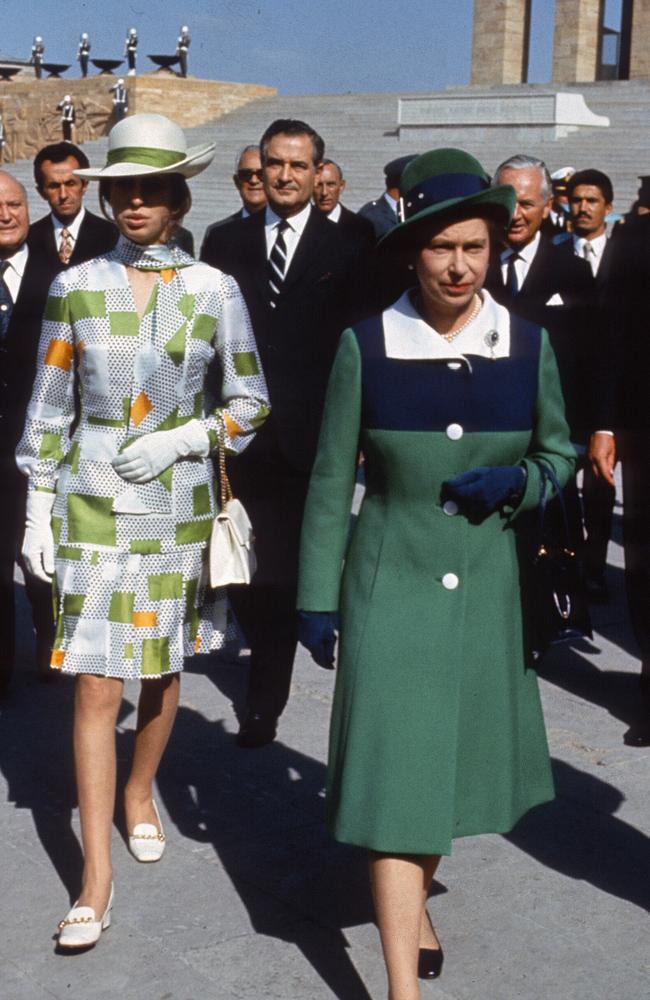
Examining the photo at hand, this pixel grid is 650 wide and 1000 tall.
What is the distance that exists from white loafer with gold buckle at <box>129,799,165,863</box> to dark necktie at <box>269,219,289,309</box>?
204cm

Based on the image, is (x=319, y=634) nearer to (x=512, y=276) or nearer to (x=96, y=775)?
(x=96, y=775)

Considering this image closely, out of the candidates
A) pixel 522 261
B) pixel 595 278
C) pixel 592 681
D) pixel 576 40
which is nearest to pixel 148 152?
pixel 522 261

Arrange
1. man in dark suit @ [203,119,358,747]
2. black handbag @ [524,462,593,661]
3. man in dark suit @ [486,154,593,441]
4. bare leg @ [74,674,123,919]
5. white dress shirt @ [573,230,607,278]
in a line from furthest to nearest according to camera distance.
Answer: white dress shirt @ [573,230,607,278]
man in dark suit @ [486,154,593,441]
man in dark suit @ [203,119,358,747]
bare leg @ [74,674,123,919]
black handbag @ [524,462,593,661]

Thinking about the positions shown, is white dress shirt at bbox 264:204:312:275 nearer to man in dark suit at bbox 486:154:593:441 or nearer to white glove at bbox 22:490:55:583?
man in dark suit at bbox 486:154:593:441

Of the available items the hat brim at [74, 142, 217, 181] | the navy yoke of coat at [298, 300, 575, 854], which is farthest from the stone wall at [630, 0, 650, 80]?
the navy yoke of coat at [298, 300, 575, 854]

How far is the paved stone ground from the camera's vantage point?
383cm

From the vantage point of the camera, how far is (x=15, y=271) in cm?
629

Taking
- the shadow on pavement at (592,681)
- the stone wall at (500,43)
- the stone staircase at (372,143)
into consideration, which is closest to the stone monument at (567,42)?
the stone wall at (500,43)

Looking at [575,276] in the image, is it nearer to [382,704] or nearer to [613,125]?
[382,704]

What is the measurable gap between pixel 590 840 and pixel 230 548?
145cm

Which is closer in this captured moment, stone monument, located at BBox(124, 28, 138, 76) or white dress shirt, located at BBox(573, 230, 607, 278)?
white dress shirt, located at BBox(573, 230, 607, 278)

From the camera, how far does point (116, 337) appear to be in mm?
4141

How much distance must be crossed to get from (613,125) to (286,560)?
24.0 m

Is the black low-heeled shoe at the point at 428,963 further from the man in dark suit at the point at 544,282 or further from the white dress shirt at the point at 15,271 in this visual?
the white dress shirt at the point at 15,271
